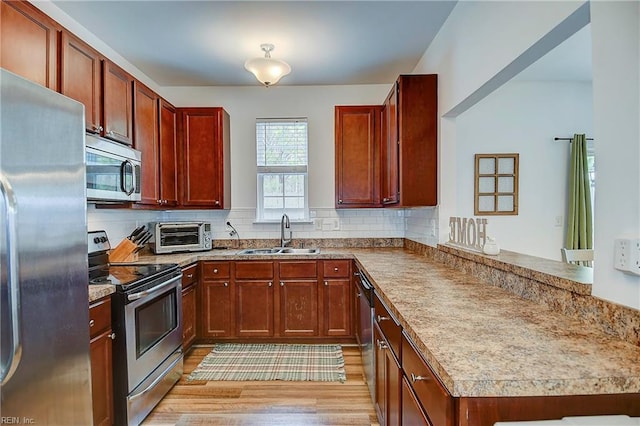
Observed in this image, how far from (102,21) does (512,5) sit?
2667mm

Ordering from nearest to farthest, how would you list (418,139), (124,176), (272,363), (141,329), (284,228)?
(141,329) → (124,176) → (418,139) → (272,363) → (284,228)

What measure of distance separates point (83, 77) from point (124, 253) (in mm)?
1340

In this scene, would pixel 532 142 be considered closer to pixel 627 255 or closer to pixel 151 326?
pixel 627 255

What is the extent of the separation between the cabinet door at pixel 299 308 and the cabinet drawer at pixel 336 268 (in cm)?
15

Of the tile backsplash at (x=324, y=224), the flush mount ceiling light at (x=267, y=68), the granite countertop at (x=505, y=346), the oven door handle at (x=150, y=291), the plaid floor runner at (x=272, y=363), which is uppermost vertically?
the flush mount ceiling light at (x=267, y=68)

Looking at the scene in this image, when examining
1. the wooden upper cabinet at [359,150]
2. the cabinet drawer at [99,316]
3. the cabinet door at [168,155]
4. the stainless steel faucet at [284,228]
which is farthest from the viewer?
the stainless steel faucet at [284,228]

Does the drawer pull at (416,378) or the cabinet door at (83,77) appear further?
the cabinet door at (83,77)

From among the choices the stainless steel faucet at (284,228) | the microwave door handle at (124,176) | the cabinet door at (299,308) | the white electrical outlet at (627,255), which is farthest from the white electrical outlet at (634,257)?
the stainless steel faucet at (284,228)

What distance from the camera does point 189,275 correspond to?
119 inches

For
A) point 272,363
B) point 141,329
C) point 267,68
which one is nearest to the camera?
point 141,329

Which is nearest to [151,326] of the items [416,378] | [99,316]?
[99,316]

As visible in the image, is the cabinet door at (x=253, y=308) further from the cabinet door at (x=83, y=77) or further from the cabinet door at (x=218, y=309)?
the cabinet door at (x=83, y=77)

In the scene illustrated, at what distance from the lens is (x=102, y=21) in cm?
249

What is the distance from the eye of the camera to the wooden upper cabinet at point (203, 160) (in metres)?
3.50
